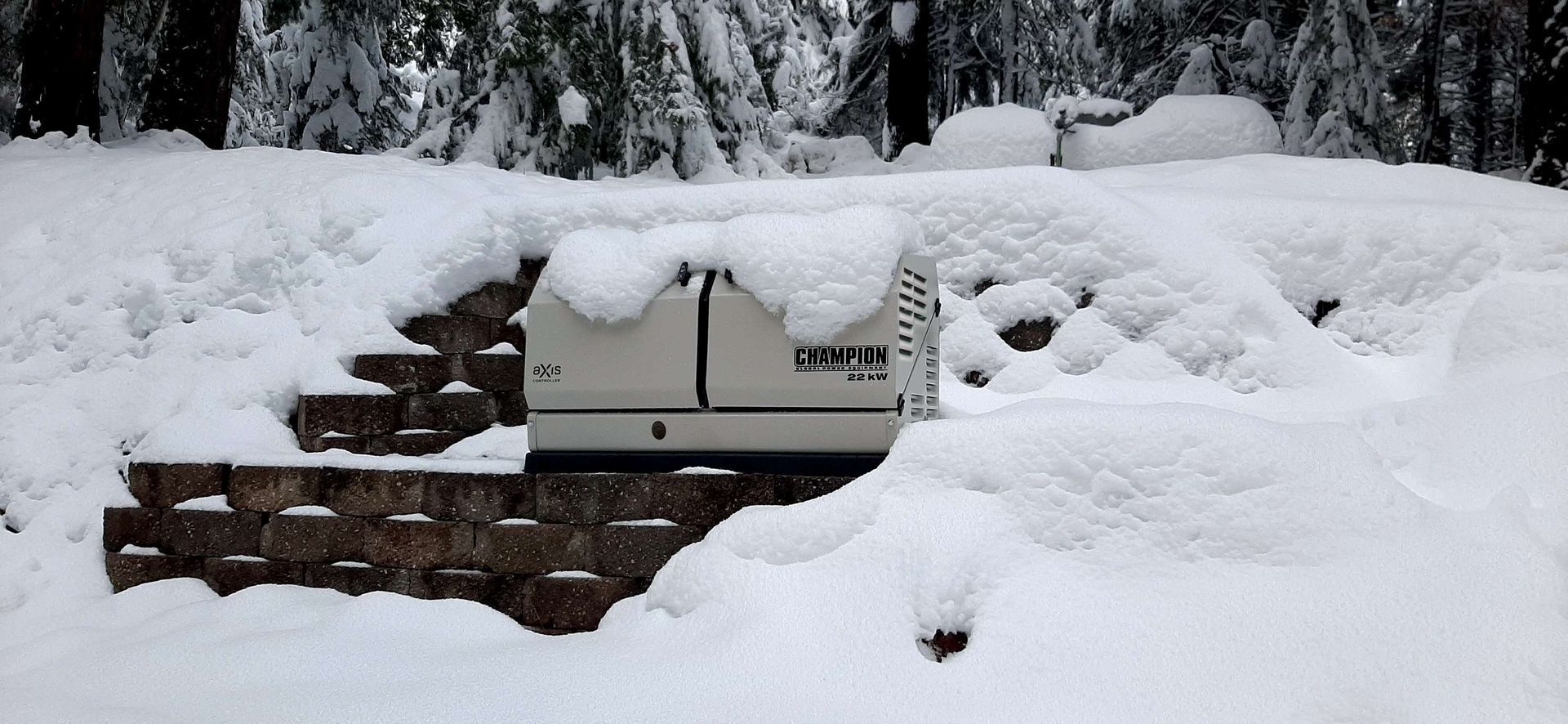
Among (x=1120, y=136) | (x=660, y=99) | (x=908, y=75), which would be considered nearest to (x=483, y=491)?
(x=660, y=99)

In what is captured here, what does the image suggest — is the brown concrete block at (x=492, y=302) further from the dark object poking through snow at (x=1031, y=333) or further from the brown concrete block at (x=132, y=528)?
the dark object poking through snow at (x=1031, y=333)

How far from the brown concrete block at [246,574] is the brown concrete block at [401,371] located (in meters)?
0.65

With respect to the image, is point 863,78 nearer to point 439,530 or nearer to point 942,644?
point 439,530

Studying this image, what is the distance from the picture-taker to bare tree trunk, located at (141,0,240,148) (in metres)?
5.54

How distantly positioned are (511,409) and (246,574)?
3.07ft

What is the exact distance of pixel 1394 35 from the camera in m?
11.9

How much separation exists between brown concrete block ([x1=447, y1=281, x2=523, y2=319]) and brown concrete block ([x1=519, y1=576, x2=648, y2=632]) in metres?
1.26

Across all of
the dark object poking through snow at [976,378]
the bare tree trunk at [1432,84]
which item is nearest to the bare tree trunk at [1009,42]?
the bare tree trunk at [1432,84]

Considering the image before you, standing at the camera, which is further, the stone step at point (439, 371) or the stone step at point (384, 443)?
the stone step at point (439, 371)

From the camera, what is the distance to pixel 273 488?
2734 mm

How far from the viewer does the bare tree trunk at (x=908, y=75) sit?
856cm

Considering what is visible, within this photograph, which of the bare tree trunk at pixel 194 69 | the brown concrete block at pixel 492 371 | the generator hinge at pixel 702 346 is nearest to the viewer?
the generator hinge at pixel 702 346

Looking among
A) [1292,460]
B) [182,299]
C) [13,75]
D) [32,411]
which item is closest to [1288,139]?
[1292,460]

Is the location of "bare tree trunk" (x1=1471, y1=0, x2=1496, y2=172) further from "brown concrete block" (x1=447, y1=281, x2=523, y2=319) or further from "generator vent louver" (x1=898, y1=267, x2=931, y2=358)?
"brown concrete block" (x1=447, y1=281, x2=523, y2=319)
